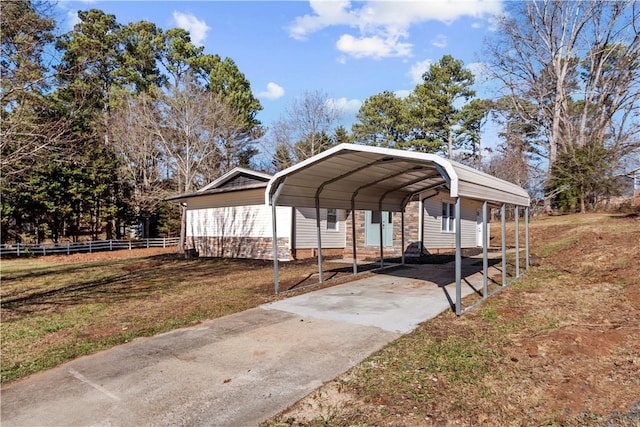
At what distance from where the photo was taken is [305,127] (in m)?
27.0

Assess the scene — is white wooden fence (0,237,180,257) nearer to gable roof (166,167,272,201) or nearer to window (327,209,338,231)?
gable roof (166,167,272,201)

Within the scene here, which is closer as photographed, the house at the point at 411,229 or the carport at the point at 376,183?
the carport at the point at 376,183

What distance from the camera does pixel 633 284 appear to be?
6855mm

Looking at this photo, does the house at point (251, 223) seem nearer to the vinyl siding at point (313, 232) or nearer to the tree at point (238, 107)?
the vinyl siding at point (313, 232)

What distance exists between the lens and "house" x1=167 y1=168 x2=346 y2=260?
14.8m

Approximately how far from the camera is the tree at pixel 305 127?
2671 cm

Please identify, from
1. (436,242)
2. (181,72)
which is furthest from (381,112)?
(436,242)

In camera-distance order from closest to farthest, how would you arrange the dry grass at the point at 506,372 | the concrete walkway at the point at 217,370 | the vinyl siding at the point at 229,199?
the dry grass at the point at 506,372 < the concrete walkway at the point at 217,370 < the vinyl siding at the point at 229,199

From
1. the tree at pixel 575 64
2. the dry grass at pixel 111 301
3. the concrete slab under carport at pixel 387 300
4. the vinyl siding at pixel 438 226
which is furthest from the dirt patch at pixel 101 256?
the tree at pixel 575 64

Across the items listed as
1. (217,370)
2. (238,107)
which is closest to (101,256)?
(238,107)

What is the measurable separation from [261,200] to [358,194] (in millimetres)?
6775

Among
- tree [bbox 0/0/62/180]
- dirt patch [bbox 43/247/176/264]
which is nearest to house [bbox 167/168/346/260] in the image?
dirt patch [bbox 43/247/176/264]

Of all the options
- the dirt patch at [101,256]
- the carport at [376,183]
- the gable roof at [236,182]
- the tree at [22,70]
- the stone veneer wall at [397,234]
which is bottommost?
the dirt patch at [101,256]

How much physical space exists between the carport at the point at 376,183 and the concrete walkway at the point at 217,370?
1.73 metres
